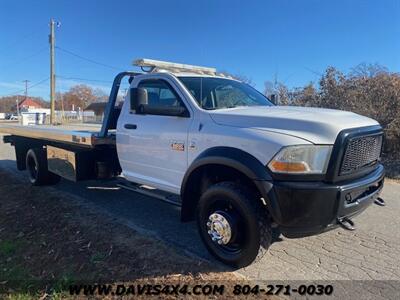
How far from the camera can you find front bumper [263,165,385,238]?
10.6 feet

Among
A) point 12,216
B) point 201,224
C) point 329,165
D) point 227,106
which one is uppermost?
point 227,106

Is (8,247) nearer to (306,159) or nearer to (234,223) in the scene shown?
(234,223)

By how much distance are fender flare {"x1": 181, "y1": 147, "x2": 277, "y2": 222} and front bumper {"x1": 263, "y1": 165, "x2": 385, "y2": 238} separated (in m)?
0.07

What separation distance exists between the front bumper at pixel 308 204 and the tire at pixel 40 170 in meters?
5.58

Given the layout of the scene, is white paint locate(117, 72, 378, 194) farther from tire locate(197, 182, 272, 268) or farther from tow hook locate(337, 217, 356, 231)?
tow hook locate(337, 217, 356, 231)

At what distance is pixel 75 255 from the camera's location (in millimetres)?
4199

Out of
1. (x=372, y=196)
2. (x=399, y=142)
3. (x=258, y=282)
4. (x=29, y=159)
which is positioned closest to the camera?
(x=258, y=282)

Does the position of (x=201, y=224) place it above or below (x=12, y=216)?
above

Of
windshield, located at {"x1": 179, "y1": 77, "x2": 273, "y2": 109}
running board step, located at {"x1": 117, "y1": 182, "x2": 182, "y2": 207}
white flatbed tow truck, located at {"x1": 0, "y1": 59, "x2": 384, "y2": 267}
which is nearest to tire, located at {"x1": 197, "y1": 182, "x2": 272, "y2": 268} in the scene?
white flatbed tow truck, located at {"x1": 0, "y1": 59, "x2": 384, "y2": 267}

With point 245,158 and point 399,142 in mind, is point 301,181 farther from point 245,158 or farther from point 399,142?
point 399,142

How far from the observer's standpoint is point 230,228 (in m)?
3.70

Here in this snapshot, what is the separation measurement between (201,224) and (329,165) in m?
1.55

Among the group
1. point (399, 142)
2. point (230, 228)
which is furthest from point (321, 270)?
point (399, 142)

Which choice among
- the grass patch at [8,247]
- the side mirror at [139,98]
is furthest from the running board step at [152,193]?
the grass patch at [8,247]
